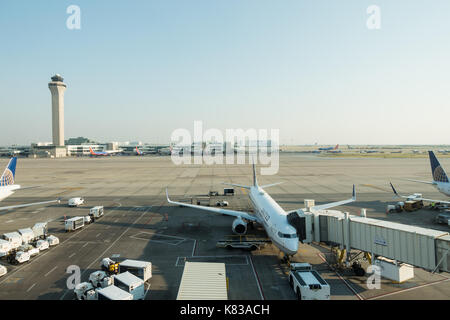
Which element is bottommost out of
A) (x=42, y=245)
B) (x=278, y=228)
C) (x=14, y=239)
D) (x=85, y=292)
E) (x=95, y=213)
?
(x=85, y=292)

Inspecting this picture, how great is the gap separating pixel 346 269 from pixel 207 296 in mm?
14603

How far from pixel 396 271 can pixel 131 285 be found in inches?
802

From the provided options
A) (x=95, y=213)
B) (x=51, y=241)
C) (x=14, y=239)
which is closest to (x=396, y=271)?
(x=51, y=241)

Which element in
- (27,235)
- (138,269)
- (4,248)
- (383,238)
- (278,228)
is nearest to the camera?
(383,238)

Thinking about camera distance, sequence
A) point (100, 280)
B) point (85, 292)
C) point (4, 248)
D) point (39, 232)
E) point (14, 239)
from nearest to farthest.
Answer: point (85, 292), point (100, 280), point (4, 248), point (14, 239), point (39, 232)

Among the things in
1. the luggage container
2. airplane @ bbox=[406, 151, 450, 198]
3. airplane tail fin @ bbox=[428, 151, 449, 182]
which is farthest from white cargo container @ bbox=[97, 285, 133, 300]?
airplane tail fin @ bbox=[428, 151, 449, 182]

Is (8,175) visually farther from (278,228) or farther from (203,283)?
(278,228)

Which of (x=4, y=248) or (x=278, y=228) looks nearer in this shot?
(x=278, y=228)

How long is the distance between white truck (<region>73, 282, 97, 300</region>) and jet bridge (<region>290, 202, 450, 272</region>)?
17.8 m

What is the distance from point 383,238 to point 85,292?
75.0 feet

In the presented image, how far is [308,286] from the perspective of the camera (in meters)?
18.6

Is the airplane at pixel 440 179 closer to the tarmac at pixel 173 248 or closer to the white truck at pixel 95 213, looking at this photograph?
the tarmac at pixel 173 248

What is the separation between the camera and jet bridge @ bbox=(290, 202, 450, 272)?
727 inches

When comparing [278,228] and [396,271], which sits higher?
[278,228]
